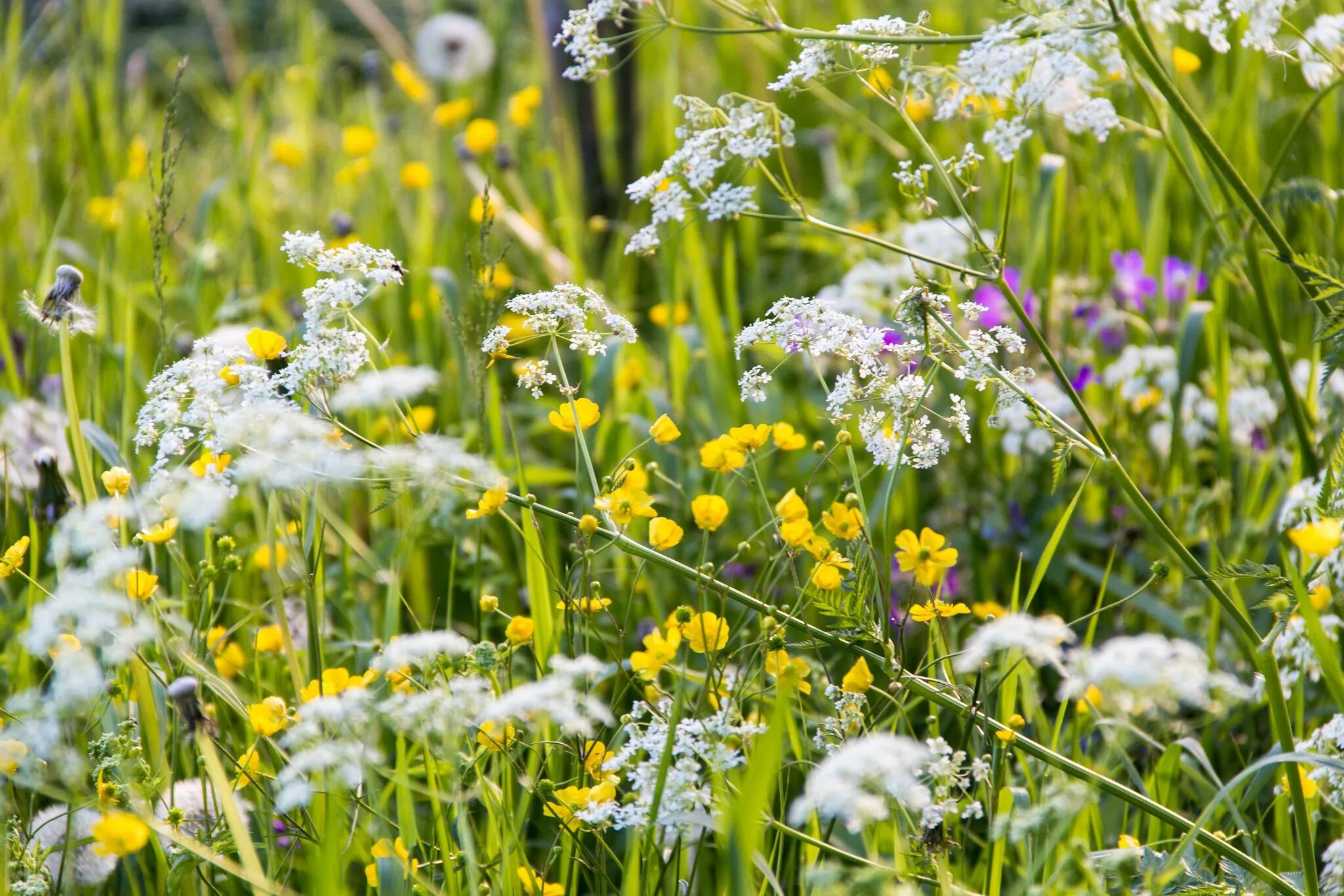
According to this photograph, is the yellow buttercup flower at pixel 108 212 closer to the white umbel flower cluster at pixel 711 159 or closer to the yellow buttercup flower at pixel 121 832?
the white umbel flower cluster at pixel 711 159

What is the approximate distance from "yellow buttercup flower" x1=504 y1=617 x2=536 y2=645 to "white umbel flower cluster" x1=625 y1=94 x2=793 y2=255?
394 millimetres

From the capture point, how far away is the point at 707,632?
1057mm

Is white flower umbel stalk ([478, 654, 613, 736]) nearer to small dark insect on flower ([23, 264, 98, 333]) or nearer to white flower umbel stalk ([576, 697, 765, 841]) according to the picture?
white flower umbel stalk ([576, 697, 765, 841])

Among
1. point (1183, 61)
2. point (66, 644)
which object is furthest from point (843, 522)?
point (1183, 61)

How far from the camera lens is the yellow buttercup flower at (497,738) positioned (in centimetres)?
97

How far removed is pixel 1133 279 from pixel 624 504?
150 cm

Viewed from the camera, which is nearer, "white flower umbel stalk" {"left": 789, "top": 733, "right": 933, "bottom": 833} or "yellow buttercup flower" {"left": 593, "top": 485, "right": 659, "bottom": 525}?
"white flower umbel stalk" {"left": 789, "top": 733, "right": 933, "bottom": 833}

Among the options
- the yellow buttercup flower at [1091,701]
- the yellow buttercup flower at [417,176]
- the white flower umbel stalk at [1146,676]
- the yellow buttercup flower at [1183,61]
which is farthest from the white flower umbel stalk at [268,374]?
the yellow buttercup flower at [1183,61]

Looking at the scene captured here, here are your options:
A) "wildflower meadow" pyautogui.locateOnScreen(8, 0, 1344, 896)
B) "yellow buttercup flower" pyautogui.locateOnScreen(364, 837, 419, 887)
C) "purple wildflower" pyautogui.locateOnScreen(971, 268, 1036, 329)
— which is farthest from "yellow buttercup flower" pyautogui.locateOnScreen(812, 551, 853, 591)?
"purple wildflower" pyautogui.locateOnScreen(971, 268, 1036, 329)

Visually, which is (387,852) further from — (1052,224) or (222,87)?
(222,87)

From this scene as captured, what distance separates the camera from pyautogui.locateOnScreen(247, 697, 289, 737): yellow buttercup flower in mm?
1060

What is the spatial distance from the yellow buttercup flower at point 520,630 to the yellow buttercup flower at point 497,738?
0.30 ft

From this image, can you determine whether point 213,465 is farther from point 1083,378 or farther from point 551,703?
point 1083,378

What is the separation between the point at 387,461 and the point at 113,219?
2.38 metres
